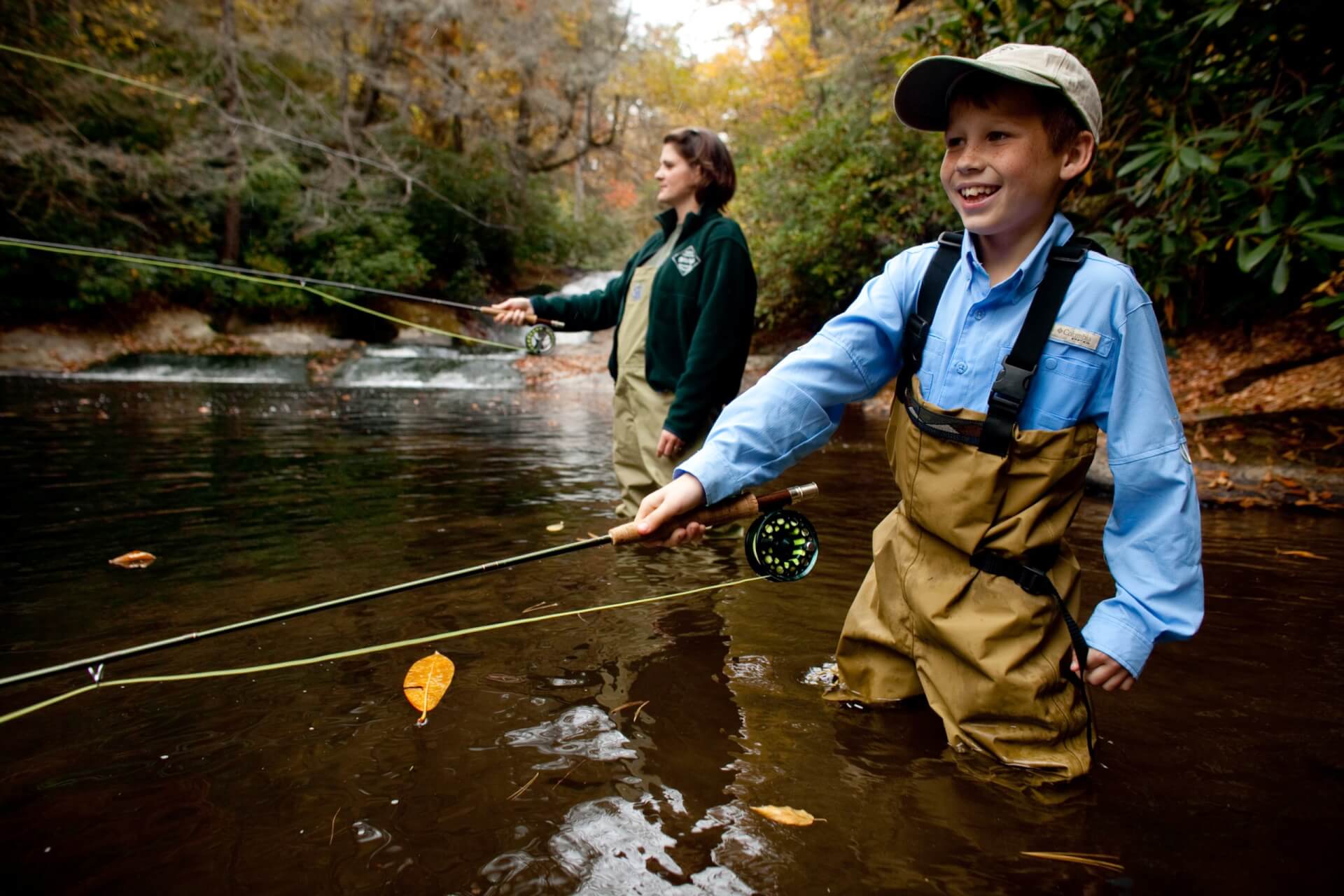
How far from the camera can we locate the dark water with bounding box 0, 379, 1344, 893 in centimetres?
176

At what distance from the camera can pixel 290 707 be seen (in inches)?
97.1

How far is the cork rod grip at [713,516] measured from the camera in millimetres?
1808

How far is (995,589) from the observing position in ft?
6.46

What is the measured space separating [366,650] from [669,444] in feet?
Result: 5.22

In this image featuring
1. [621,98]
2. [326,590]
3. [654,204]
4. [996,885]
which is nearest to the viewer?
[996,885]

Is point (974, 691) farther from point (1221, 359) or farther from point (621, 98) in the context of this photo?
point (621, 98)

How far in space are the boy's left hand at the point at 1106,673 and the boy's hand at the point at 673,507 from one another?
3.13ft

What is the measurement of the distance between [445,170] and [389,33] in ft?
11.9

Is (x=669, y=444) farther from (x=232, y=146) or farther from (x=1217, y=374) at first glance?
(x=232, y=146)

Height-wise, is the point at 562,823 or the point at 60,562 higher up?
the point at 562,823

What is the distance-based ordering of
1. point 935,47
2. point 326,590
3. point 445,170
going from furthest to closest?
point 445,170 < point 935,47 < point 326,590

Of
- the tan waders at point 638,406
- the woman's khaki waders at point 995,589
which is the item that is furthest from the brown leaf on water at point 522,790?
the tan waders at point 638,406

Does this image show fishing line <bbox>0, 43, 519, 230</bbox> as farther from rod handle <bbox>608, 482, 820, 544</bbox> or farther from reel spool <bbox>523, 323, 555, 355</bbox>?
rod handle <bbox>608, 482, 820, 544</bbox>

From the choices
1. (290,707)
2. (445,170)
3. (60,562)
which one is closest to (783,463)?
(290,707)
